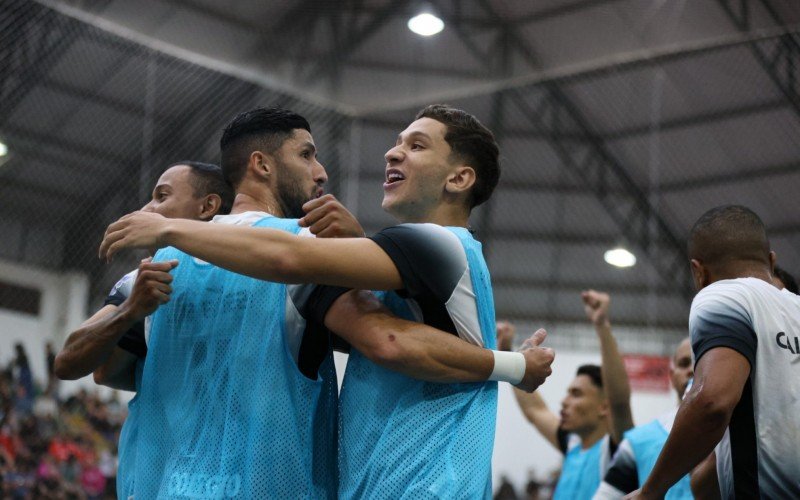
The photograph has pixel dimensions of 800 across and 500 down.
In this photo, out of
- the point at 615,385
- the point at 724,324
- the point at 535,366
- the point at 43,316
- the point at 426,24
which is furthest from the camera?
the point at 426,24

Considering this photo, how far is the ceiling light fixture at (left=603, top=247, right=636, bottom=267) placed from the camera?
12094 millimetres

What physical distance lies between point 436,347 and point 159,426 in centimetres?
97

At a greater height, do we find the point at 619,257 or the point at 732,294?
the point at 619,257

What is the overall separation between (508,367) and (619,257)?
31.3ft

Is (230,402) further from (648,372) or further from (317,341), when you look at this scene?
(648,372)

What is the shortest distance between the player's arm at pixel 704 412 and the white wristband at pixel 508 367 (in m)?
0.50

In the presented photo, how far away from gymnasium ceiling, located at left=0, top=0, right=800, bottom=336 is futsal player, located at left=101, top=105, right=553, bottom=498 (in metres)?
7.35

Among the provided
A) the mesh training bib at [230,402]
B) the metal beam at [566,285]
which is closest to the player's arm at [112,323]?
the mesh training bib at [230,402]

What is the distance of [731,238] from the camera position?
3.38 m

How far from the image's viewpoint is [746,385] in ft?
10.3

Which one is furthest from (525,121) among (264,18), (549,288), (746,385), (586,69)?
(746,385)

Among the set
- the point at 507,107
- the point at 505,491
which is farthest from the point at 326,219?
the point at 505,491

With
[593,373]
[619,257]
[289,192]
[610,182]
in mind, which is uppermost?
[610,182]

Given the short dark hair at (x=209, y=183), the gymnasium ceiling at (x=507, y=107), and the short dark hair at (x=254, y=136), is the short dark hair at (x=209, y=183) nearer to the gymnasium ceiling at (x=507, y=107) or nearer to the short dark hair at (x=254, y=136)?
the short dark hair at (x=254, y=136)
